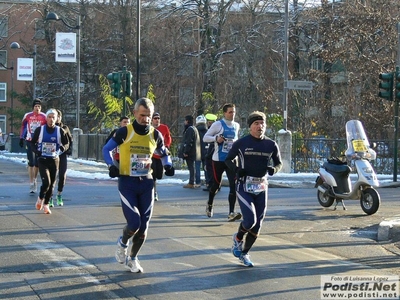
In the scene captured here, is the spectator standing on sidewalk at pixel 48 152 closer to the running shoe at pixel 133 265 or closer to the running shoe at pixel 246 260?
the running shoe at pixel 133 265

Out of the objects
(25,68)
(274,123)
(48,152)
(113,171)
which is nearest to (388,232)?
(113,171)

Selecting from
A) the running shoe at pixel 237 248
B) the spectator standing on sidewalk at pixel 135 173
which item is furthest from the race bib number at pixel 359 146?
the spectator standing on sidewalk at pixel 135 173

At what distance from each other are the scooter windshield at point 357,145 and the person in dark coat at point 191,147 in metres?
5.12

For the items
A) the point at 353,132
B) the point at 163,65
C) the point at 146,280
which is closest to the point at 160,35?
the point at 163,65

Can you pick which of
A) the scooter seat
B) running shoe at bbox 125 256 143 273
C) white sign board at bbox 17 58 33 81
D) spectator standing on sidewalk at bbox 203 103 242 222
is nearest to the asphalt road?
running shoe at bbox 125 256 143 273

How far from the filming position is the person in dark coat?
63.6 ft

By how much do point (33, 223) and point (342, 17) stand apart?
27.5m

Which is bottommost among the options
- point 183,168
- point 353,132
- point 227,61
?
point 183,168

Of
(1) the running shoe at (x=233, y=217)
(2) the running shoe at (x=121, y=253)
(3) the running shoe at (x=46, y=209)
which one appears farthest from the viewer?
(3) the running shoe at (x=46, y=209)

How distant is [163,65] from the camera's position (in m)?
43.1

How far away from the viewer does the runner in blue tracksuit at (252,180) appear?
349 inches

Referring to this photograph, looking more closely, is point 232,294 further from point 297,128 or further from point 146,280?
point 297,128

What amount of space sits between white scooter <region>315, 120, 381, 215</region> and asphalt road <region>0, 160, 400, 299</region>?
Result: 0.32 metres

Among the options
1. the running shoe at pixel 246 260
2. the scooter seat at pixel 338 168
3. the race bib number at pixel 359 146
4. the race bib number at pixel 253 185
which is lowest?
the running shoe at pixel 246 260
